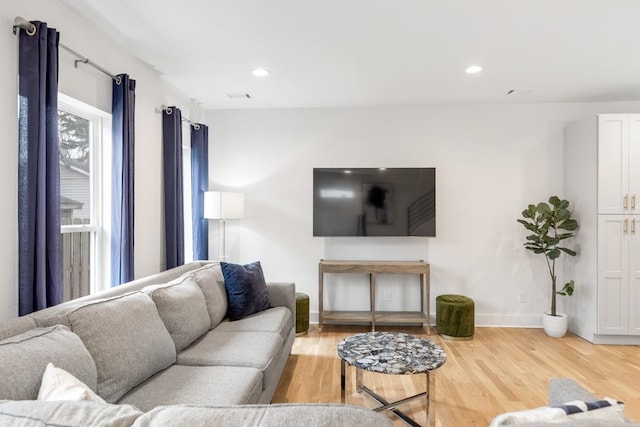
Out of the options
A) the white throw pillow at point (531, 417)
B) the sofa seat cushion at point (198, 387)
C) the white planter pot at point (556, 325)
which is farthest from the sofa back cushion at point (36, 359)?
the white planter pot at point (556, 325)

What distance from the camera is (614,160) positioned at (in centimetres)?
367

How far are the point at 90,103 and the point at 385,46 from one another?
2206 millimetres

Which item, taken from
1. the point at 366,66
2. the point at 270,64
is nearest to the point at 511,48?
the point at 366,66

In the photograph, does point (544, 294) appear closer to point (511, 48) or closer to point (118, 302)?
point (511, 48)

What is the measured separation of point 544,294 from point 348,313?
2.36m

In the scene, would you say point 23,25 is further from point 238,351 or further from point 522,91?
point 522,91

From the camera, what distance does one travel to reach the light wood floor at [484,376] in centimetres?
249

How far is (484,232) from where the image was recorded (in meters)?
4.36

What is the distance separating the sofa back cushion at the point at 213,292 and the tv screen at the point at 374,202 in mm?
1579

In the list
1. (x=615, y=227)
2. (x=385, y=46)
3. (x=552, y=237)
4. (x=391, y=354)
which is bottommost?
(x=391, y=354)

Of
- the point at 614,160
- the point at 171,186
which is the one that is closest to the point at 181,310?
the point at 171,186

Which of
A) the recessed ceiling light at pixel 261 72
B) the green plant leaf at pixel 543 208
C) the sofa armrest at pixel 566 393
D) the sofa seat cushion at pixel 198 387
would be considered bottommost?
the sofa seat cushion at pixel 198 387

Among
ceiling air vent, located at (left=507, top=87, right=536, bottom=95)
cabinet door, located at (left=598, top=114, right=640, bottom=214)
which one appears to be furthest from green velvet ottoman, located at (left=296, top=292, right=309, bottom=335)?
cabinet door, located at (left=598, top=114, right=640, bottom=214)

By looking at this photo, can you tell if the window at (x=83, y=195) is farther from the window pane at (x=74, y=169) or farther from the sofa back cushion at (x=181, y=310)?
the sofa back cushion at (x=181, y=310)
